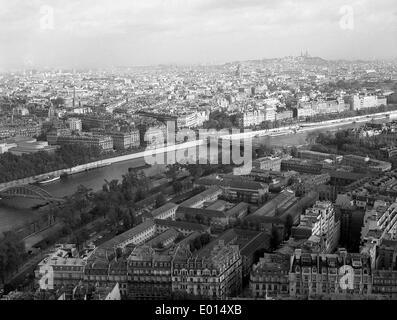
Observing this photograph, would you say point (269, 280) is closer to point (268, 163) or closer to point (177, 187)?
point (177, 187)

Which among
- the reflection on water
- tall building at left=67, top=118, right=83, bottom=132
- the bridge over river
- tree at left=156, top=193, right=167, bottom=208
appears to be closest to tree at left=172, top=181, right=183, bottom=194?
tree at left=156, top=193, right=167, bottom=208

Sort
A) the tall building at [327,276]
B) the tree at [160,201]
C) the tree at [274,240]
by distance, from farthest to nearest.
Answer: the tree at [160,201], the tree at [274,240], the tall building at [327,276]

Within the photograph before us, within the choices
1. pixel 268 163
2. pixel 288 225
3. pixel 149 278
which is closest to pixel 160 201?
pixel 288 225

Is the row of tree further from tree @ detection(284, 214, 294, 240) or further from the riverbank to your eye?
tree @ detection(284, 214, 294, 240)

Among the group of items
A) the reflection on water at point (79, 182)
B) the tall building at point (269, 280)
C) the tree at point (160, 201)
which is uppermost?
the tall building at point (269, 280)

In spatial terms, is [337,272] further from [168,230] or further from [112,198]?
[112,198]

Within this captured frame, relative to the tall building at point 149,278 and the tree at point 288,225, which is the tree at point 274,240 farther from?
the tall building at point 149,278

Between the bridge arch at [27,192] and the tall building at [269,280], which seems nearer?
the tall building at [269,280]

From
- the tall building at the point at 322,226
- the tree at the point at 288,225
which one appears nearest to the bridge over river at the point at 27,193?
the tree at the point at 288,225

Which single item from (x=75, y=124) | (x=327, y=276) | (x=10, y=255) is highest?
(x=75, y=124)

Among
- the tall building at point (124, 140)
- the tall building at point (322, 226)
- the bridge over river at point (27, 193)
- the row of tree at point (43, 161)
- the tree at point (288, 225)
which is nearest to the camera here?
the tall building at point (322, 226)

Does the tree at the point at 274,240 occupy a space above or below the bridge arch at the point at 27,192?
above

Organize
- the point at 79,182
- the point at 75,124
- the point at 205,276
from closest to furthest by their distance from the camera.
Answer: the point at 205,276 → the point at 79,182 → the point at 75,124
